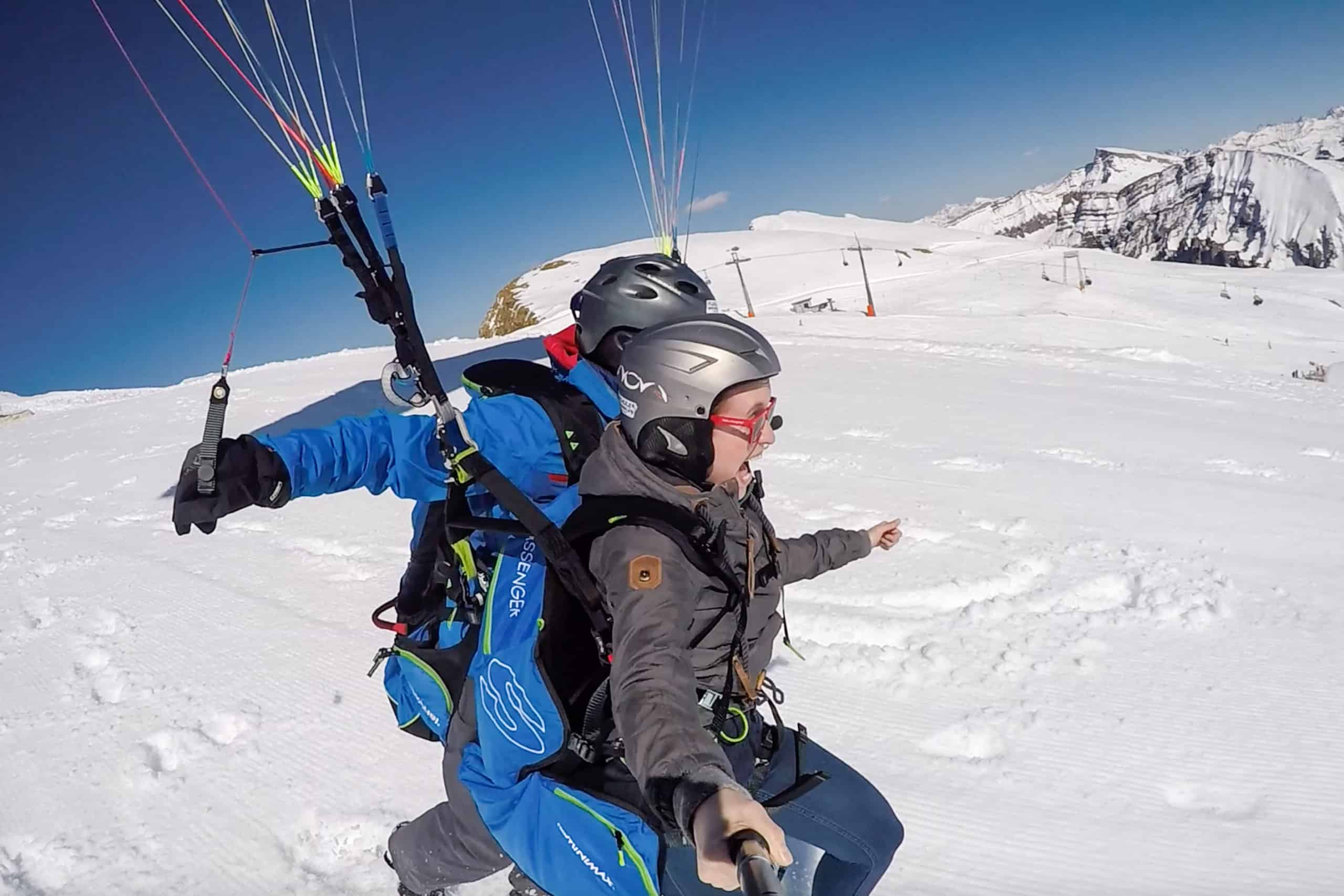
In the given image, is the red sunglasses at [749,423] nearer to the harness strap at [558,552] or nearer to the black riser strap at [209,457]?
the harness strap at [558,552]

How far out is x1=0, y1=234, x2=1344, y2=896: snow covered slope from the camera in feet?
9.76

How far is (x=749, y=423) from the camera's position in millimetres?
2051

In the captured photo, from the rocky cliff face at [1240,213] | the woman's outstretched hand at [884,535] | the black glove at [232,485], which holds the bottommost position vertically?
the woman's outstretched hand at [884,535]

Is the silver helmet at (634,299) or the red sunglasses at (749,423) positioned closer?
the red sunglasses at (749,423)

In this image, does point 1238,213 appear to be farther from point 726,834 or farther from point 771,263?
point 726,834

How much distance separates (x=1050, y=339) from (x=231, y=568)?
1886cm

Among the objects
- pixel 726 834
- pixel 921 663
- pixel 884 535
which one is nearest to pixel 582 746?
pixel 726 834

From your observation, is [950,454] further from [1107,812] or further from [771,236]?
[771,236]

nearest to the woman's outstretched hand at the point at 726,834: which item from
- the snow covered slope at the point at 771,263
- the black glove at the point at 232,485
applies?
the black glove at the point at 232,485

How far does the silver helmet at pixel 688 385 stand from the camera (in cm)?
200

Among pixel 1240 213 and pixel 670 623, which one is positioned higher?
pixel 1240 213

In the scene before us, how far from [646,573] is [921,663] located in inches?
114

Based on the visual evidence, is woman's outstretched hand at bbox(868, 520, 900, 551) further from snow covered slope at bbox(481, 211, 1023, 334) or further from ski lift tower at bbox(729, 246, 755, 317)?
snow covered slope at bbox(481, 211, 1023, 334)

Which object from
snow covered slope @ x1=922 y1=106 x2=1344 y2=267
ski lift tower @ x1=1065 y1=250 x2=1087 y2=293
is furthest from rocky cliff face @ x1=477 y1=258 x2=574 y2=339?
snow covered slope @ x1=922 y1=106 x2=1344 y2=267
